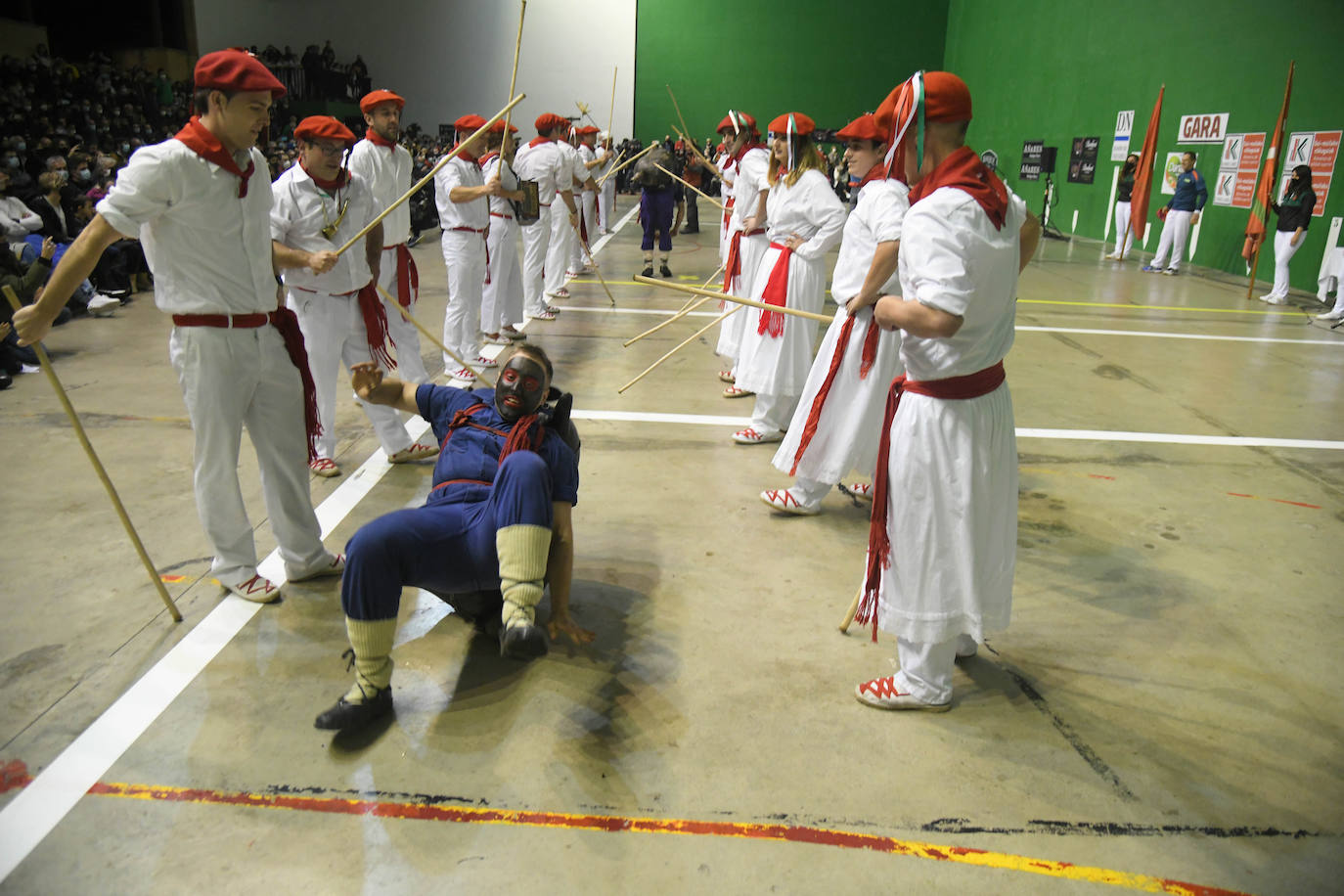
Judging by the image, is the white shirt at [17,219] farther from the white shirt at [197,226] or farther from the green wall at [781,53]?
the green wall at [781,53]

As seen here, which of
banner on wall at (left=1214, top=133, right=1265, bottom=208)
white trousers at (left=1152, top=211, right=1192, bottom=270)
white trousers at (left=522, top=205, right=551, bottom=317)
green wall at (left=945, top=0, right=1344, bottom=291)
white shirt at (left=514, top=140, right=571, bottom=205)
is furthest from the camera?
white trousers at (left=1152, top=211, right=1192, bottom=270)

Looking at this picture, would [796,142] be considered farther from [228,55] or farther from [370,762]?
[370,762]

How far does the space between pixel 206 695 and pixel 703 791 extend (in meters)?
1.56

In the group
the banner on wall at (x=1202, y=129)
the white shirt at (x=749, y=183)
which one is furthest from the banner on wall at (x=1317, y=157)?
the white shirt at (x=749, y=183)

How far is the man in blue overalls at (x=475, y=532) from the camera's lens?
2416 millimetres

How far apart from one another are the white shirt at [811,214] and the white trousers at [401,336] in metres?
2.17

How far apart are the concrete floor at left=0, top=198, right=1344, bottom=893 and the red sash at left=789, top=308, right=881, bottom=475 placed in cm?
50

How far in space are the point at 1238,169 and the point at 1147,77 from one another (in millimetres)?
3349

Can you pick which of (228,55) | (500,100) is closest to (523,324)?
(228,55)

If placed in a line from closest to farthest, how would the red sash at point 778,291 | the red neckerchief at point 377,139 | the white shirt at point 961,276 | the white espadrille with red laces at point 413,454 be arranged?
the white shirt at point 961,276, the white espadrille with red laces at point 413,454, the red sash at point 778,291, the red neckerchief at point 377,139

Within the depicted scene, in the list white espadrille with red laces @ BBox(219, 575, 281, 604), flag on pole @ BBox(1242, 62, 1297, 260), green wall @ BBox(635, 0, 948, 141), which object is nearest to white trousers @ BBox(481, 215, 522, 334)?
white espadrille with red laces @ BBox(219, 575, 281, 604)

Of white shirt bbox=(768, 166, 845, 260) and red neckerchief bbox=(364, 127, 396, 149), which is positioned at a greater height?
red neckerchief bbox=(364, 127, 396, 149)

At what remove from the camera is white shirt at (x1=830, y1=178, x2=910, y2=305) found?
337 cm

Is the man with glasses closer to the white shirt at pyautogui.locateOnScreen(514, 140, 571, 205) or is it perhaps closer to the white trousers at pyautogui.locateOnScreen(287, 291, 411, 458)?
the white trousers at pyautogui.locateOnScreen(287, 291, 411, 458)
